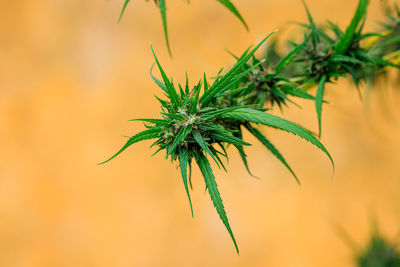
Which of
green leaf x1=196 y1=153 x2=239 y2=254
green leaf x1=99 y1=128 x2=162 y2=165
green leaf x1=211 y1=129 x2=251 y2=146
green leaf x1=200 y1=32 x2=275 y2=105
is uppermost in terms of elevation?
green leaf x1=200 y1=32 x2=275 y2=105

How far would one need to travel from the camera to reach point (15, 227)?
183cm

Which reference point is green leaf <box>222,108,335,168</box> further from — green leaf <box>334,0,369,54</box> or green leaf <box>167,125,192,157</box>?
green leaf <box>334,0,369,54</box>

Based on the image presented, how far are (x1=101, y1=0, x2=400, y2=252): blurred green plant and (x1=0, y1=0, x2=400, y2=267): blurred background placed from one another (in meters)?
1.03

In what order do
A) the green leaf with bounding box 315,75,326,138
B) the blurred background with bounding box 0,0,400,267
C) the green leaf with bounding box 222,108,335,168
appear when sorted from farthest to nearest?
the blurred background with bounding box 0,0,400,267 < the green leaf with bounding box 315,75,326,138 < the green leaf with bounding box 222,108,335,168

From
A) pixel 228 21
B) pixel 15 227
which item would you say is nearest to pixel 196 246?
pixel 15 227

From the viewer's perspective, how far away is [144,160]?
1865 millimetres

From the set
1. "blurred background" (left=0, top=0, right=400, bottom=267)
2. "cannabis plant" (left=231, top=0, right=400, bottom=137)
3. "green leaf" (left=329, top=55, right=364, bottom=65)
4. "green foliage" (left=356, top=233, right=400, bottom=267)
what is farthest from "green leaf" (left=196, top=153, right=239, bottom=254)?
"blurred background" (left=0, top=0, right=400, bottom=267)

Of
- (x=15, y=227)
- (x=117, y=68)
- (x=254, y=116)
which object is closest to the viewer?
(x=254, y=116)

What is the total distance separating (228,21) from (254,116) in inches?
65.3

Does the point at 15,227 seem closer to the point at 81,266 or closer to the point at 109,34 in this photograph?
the point at 81,266

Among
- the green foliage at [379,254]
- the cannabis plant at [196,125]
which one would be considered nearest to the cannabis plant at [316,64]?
the cannabis plant at [196,125]

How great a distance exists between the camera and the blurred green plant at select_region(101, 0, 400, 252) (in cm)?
34

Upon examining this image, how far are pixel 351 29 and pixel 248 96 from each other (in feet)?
0.52

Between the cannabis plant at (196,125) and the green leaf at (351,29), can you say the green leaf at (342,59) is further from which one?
the cannabis plant at (196,125)
